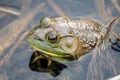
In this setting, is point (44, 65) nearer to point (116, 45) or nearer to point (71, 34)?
point (71, 34)

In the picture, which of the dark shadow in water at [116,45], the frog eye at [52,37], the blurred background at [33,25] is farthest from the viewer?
the dark shadow in water at [116,45]

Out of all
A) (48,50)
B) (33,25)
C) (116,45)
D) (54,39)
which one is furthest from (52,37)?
(116,45)

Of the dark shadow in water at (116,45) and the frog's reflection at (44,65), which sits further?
the dark shadow in water at (116,45)

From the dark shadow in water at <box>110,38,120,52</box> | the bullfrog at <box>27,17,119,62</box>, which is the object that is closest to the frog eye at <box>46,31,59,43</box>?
the bullfrog at <box>27,17,119,62</box>

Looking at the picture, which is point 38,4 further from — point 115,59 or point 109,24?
point 115,59

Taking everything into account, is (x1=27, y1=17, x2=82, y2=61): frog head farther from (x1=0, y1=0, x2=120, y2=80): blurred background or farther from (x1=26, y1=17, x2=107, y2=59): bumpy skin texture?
(x1=0, y1=0, x2=120, y2=80): blurred background

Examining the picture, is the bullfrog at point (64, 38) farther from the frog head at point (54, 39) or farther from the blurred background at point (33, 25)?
the blurred background at point (33, 25)

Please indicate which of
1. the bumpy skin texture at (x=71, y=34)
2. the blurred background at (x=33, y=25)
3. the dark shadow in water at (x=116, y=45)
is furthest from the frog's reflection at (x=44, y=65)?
the dark shadow in water at (x=116, y=45)
